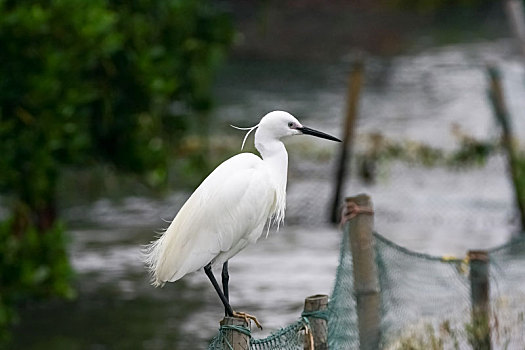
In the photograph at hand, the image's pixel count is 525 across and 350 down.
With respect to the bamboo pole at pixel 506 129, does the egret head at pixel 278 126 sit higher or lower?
lower

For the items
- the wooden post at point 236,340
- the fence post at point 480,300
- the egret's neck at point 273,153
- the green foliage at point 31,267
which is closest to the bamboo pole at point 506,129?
the green foliage at point 31,267

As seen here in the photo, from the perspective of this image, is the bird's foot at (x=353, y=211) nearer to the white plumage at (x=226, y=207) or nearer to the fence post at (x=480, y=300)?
the white plumage at (x=226, y=207)

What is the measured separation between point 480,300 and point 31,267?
2.98 metres

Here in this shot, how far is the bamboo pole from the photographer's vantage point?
10.3 m

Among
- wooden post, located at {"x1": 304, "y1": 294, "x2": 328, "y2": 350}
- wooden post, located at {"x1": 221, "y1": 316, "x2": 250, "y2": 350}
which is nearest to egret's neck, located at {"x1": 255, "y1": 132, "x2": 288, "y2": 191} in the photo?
wooden post, located at {"x1": 304, "y1": 294, "x2": 328, "y2": 350}

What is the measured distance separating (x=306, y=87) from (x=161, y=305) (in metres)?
11.4

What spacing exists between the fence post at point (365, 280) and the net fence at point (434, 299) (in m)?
0.03

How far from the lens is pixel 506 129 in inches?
408

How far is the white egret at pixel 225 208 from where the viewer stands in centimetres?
430

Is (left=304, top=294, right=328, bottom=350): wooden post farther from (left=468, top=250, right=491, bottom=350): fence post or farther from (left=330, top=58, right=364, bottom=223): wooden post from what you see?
(left=330, top=58, right=364, bottom=223): wooden post

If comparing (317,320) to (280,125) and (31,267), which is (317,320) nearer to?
(280,125)

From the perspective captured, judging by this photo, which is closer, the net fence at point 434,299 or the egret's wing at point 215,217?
the egret's wing at point 215,217

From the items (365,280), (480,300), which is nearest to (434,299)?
(480,300)

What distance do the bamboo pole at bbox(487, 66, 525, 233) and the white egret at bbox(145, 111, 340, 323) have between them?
6.12 metres
